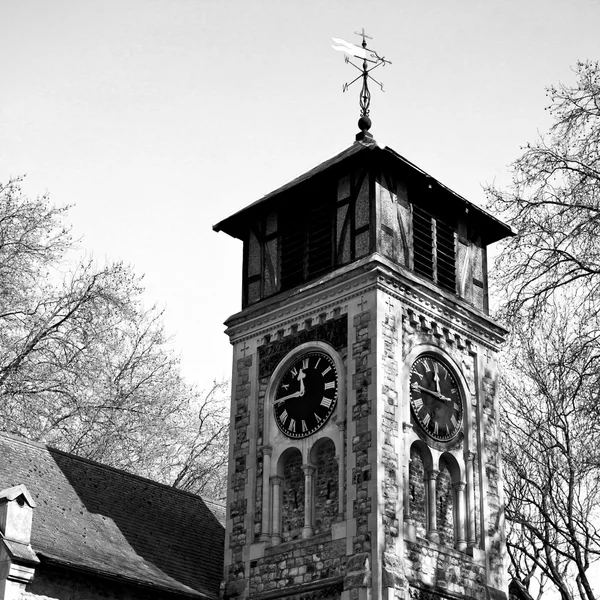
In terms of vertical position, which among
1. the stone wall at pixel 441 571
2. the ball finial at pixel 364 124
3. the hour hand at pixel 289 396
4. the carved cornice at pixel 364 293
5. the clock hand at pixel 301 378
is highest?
the ball finial at pixel 364 124

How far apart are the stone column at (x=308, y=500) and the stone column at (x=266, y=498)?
0.92 m

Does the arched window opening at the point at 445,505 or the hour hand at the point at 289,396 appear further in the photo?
the hour hand at the point at 289,396

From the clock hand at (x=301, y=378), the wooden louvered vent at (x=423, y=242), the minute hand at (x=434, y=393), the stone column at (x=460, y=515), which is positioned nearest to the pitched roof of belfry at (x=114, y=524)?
the clock hand at (x=301, y=378)

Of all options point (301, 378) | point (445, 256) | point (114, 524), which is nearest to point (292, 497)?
point (301, 378)

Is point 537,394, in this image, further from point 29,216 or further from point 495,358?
point 29,216

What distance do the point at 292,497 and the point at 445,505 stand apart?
2.88 m

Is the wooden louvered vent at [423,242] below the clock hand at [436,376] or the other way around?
the other way around

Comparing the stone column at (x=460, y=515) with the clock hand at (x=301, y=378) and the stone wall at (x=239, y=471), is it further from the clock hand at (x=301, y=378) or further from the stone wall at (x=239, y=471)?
the stone wall at (x=239, y=471)

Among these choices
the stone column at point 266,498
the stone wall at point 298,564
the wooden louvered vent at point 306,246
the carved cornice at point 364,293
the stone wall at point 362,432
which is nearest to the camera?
the stone wall at point 362,432

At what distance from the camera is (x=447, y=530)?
2161 centimetres

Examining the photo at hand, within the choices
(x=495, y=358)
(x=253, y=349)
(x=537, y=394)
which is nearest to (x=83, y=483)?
(x=253, y=349)

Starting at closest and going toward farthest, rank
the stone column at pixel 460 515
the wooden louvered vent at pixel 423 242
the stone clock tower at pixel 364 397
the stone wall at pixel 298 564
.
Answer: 1. the stone wall at pixel 298 564
2. the stone clock tower at pixel 364 397
3. the stone column at pixel 460 515
4. the wooden louvered vent at pixel 423 242

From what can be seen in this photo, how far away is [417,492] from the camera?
21.3 meters

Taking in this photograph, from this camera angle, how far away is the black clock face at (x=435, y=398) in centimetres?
2191
